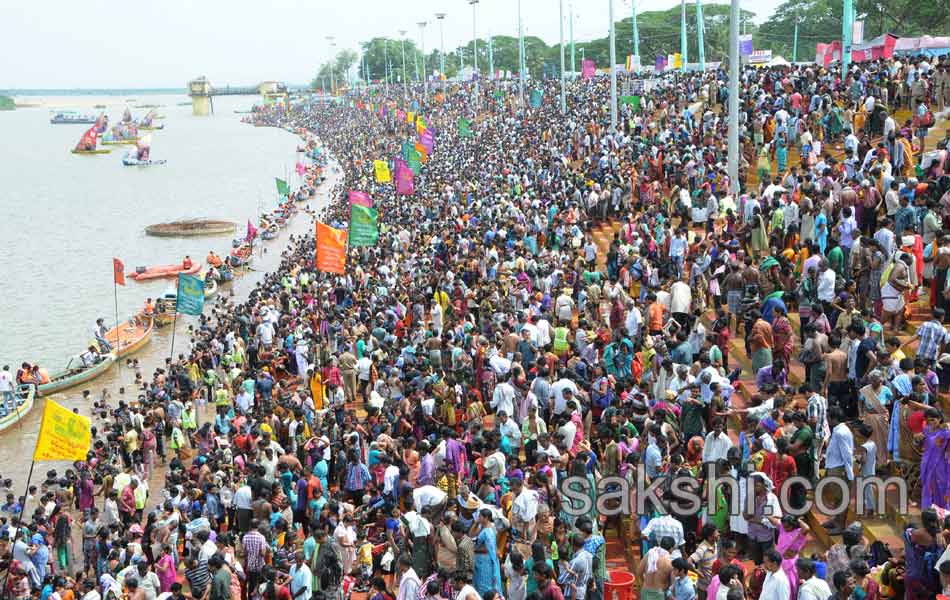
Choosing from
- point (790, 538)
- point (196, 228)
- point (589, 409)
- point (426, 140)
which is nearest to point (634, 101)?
point (426, 140)

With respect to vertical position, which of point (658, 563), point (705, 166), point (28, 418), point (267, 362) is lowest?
point (28, 418)

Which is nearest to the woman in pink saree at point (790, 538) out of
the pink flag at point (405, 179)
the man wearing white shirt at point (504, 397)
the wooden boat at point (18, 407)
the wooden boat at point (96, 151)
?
the man wearing white shirt at point (504, 397)

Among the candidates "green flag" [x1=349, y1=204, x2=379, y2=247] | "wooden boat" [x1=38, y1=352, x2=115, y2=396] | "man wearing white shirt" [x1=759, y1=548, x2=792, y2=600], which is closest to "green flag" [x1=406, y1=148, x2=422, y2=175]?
"green flag" [x1=349, y1=204, x2=379, y2=247]

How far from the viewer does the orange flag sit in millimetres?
21625

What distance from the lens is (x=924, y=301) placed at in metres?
14.1

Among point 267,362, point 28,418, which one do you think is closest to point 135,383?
point 28,418

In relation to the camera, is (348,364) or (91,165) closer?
(348,364)

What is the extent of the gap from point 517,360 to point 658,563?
20.2 feet

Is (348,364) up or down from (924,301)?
down

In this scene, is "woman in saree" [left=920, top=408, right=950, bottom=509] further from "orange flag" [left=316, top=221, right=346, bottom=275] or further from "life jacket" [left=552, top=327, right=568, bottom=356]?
"orange flag" [left=316, top=221, right=346, bottom=275]

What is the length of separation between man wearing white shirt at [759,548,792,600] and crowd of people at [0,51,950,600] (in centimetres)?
2

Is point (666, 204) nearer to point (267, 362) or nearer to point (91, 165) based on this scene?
point (267, 362)

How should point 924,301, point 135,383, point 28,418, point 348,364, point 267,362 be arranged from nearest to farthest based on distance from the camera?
1. point 924,301
2. point 348,364
3. point 267,362
4. point 28,418
5. point 135,383

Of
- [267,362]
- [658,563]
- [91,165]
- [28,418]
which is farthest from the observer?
[91,165]
